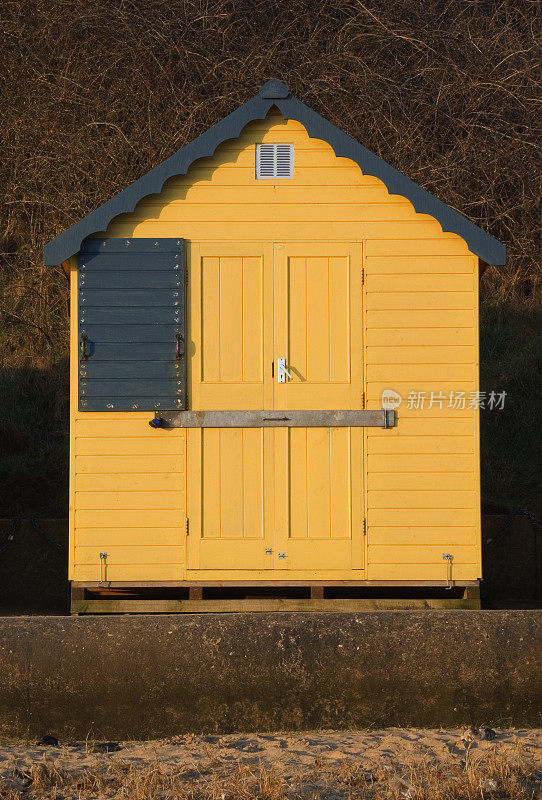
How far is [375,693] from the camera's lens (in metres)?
6.29

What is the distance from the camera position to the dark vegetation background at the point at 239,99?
14758 mm

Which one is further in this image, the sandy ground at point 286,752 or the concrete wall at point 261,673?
the concrete wall at point 261,673

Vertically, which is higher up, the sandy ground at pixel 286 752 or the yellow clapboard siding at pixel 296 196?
the yellow clapboard siding at pixel 296 196

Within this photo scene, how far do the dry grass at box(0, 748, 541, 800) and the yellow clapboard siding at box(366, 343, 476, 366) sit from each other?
2.99m

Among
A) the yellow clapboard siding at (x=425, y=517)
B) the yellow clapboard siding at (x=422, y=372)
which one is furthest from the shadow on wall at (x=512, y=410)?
the yellow clapboard siding at (x=422, y=372)

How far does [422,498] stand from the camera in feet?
23.8

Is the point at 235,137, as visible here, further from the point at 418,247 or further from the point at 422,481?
the point at 422,481

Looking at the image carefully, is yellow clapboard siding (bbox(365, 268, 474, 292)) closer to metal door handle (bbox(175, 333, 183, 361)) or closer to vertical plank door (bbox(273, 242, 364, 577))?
vertical plank door (bbox(273, 242, 364, 577))

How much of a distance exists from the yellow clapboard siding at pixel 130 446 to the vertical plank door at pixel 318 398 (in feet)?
2.64

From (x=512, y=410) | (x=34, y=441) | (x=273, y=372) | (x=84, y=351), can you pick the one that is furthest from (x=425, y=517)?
(x=512, y=410)

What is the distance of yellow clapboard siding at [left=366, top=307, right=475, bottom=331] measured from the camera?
7.32 metres

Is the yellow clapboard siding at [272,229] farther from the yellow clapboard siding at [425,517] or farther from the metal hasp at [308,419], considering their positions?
the yellow clapboard siding at [425,517]

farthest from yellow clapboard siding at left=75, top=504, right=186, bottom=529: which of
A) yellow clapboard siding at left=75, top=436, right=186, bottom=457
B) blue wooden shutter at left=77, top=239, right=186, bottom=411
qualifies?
blue wooden shutter at left=77, top=239, right=186, bottom=411

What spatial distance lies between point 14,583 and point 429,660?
490cm
